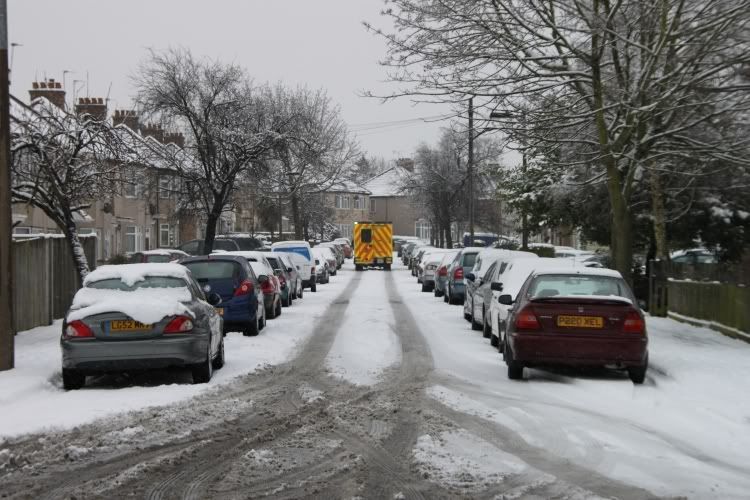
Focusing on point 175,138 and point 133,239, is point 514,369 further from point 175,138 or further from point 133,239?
point 133,239

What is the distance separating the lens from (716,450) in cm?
837

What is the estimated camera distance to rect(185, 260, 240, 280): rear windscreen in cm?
1892

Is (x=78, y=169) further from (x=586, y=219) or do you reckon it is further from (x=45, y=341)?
(x=586, y=219)

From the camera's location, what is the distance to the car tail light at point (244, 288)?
18609 millimetres

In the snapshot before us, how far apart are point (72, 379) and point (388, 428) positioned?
446 cm

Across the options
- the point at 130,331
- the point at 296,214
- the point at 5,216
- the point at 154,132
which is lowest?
the point at 130,331

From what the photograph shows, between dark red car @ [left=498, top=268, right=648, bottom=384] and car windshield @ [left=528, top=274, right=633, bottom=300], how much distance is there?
0.35 m

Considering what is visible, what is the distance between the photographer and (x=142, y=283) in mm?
12562

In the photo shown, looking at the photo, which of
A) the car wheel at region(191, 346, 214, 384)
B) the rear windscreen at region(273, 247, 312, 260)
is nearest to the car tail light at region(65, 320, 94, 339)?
the car wheel at region(191, 346, 214, 384)

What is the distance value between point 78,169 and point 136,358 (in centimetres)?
968

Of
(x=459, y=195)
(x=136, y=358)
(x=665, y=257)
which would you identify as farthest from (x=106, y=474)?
(x=459, y=195)

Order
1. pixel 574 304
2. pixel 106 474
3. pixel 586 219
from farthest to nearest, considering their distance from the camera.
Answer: pixel 586 219
pixel 574 304
pixel 106 474

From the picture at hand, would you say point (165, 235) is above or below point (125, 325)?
above

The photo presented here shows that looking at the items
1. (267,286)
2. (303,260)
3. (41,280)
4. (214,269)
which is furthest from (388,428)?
(303,260)
